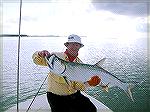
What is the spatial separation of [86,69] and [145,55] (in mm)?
2020

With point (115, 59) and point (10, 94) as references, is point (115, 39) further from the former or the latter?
point (10, 94)

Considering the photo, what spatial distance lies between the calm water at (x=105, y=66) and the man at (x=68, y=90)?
2.26 ft

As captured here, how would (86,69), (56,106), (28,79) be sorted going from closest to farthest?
(86,69), (56,106), (28,79)

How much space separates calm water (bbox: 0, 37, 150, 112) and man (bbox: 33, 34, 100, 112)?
0.69m

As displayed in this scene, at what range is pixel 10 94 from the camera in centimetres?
484

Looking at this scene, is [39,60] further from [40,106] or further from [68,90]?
[40,106]

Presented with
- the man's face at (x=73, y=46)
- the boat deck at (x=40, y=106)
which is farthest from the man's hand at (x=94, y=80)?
the boat deck at (x=40, y=106)

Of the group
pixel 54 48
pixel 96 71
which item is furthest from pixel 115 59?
pixel 96 71

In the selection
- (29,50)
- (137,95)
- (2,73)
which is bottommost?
(137,95)

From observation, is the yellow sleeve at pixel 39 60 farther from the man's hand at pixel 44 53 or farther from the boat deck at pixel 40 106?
the boat deck at pixel 40 106

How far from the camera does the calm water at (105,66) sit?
4.32m

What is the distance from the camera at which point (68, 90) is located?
3.42m

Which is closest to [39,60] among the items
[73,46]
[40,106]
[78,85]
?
[73,46]

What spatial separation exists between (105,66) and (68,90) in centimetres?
87
